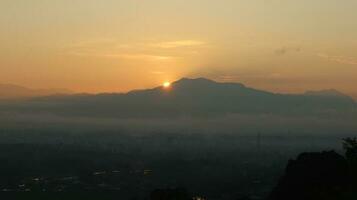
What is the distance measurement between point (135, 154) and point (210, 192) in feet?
202

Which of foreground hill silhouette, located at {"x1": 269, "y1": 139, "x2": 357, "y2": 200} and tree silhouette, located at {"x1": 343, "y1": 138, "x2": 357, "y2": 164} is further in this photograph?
foreground hill silhouette, located at {"x1": 269, "y1": 139, "x2": 357, "y2": 200}

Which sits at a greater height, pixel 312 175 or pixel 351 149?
pixel 351 149

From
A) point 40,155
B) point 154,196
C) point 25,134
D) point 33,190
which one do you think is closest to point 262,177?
point 33,190

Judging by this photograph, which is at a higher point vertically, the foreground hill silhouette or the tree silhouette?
the tree silhouette

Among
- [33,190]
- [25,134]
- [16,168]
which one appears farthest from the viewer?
[25,134]

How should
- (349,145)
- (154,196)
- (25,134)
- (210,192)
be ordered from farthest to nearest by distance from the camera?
(25,134), (210,192), (154,196), (349,145)

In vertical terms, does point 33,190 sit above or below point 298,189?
below

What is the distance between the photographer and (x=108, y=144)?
156375 mm

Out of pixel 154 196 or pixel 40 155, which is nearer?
pixel 154 196

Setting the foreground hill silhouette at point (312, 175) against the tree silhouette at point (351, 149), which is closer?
the tree silhouette at point (351, 149)

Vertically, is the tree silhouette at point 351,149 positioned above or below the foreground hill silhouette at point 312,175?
above

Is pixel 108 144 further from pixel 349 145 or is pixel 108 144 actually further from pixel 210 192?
pixel 349 145

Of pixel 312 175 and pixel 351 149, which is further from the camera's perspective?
pixel 312 175

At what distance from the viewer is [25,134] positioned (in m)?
166
